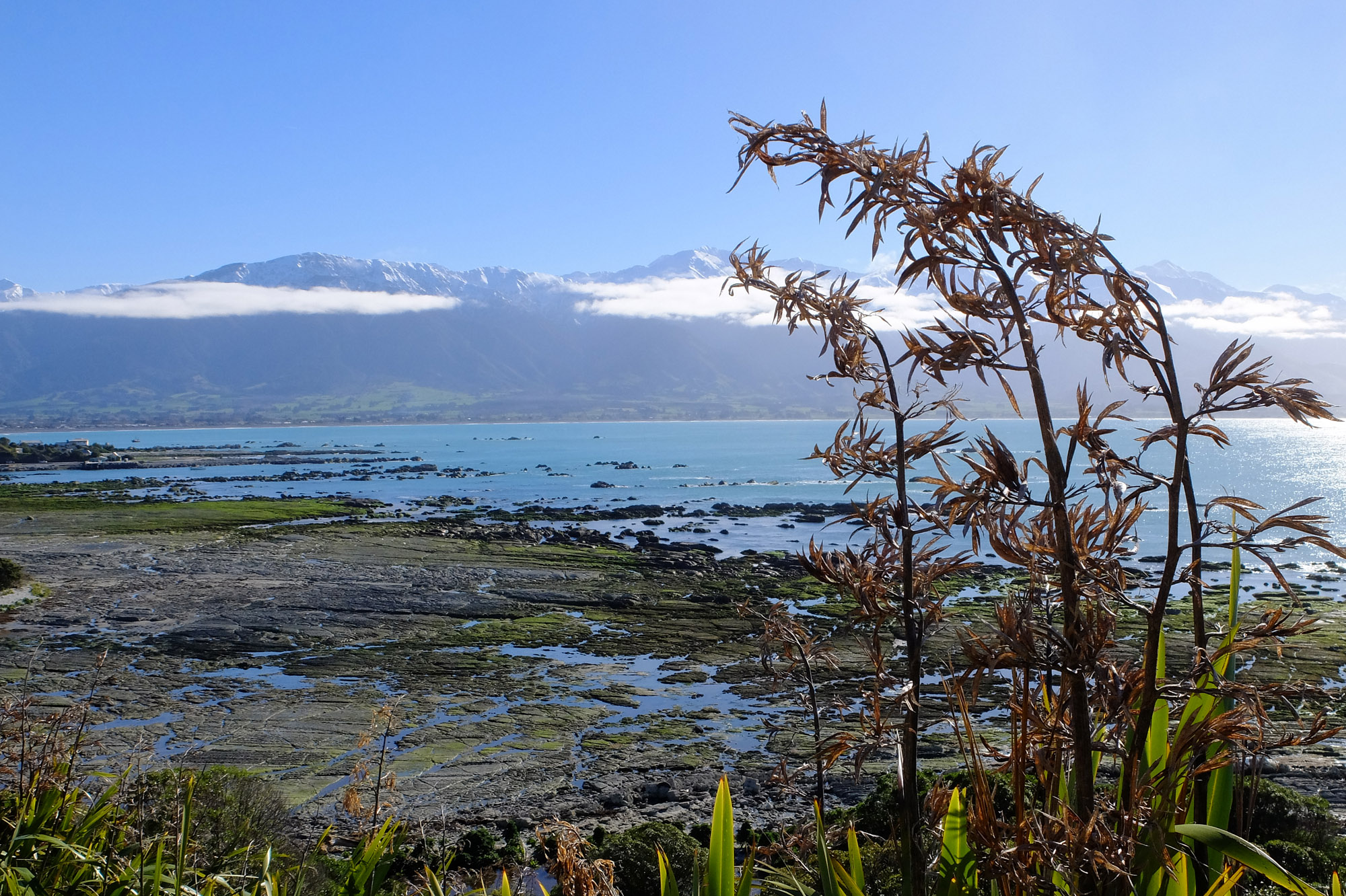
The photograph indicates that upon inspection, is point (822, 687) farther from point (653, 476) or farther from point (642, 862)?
point (653, 476)

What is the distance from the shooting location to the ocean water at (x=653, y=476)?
49344 mm

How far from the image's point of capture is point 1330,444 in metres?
152

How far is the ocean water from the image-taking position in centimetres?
4934

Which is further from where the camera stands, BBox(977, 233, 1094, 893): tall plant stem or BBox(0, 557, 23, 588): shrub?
BBox(0, 557, 23, 588): shrub

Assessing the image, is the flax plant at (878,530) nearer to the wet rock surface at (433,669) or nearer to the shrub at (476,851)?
the wet rock surface at (433,669)

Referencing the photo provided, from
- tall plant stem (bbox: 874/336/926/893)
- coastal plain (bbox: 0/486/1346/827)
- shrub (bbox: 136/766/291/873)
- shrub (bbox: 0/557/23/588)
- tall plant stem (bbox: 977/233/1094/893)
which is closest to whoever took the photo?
tall plant stem (bbox: 977/233/1094/893)

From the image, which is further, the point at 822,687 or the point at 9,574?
the point at 9,574

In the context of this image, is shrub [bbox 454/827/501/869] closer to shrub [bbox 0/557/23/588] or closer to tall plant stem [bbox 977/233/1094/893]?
tall plant stem [bbox 977/233/1094/893]

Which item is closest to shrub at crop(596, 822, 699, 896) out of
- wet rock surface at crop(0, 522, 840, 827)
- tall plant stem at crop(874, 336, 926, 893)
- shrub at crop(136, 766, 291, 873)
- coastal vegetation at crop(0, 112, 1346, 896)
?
coastal vegetation at crop(0, 112, 1346, 896)

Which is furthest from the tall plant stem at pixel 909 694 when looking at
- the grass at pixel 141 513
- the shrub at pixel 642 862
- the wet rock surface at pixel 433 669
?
the grass at pixel 141 513

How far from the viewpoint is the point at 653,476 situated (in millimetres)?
78875

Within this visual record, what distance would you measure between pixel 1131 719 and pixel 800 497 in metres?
59.6

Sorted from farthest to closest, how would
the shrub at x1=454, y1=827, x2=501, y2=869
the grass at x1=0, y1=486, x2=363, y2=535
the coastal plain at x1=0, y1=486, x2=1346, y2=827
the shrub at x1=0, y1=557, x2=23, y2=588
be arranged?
1. the grass at x1=0, y1=486, x2=363, y2=535
2. the shrub at x1=0, y1=557, x2=23, y2=588
3. the coastal plain at x1=0, y1=486, x2=1346, y2=827
4. the shrub at x1=454, y1=827, x2=501, y2=869

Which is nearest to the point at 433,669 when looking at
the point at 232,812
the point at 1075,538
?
the point at 232,812
